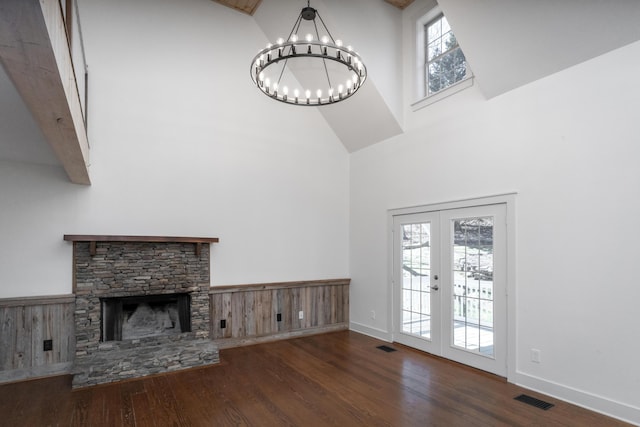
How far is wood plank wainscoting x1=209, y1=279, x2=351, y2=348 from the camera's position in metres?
5.54

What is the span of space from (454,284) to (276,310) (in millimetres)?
2777

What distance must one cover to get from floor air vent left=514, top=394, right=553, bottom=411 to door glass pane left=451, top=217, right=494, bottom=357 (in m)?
0.66

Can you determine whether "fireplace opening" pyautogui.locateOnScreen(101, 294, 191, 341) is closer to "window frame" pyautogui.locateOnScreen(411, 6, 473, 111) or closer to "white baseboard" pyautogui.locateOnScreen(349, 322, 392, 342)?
"white baseboard" pyautogui.locateOnScreen(349, 322, 392, 342)

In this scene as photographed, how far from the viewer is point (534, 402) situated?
3666 millimetres

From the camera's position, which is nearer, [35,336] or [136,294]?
[35,336]

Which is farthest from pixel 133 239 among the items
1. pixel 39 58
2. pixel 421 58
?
pixel 421 58

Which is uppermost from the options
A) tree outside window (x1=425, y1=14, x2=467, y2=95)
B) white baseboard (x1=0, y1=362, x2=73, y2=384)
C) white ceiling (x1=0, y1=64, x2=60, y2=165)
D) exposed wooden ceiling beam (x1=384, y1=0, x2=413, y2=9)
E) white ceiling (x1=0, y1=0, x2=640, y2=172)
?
exposed wooden ceiling beam (x1=384, y1=0, x2=413, y2=9)

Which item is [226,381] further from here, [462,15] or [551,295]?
[462,15]

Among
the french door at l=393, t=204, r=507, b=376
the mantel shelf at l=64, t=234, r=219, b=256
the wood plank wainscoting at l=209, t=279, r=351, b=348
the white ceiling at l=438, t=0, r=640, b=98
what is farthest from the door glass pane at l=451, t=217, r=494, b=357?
the mantel shelf at l=64, t=234, r=219, b=256

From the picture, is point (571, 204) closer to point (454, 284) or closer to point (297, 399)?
point (454, 284)

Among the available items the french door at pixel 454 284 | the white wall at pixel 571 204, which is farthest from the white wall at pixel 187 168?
the white wall at pixel 571 204

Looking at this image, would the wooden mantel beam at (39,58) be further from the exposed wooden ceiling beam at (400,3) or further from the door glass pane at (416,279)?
the exposed wooden ceiling beam at (400,3)

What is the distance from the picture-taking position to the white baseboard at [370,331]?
590 cm

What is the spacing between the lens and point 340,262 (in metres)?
6.80
